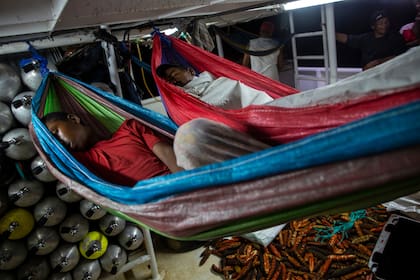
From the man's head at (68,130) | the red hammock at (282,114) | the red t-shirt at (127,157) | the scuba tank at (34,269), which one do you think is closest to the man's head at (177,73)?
the red hammock at (282,114)

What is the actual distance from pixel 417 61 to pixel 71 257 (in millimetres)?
1957

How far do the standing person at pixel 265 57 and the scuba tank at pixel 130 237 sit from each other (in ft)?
7.91

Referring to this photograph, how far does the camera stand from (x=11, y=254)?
162 cm

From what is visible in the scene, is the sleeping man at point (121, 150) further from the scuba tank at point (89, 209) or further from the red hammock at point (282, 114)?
the scuba tank at point (89, 209)

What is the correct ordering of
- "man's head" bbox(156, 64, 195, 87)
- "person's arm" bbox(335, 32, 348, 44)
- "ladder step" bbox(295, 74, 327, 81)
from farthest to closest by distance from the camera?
1. "ladder step" bbox(295, 74, 327, 81)
2. "person's arm" bbox(335, 32, 348, 44)
3. "man's head" bbox(156, 64, 195, 87)

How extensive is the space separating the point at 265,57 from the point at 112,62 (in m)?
2.45

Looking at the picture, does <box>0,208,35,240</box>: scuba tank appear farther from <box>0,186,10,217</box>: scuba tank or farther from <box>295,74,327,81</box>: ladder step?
<box>295,74,327,81</box>: ladder step

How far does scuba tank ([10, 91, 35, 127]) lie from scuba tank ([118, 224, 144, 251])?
956 millimetres

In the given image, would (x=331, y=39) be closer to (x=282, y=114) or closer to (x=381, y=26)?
(x=381, y=26)

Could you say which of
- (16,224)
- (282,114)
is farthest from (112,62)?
(282,114)

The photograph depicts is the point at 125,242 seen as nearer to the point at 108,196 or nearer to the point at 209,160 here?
the point at 108,196

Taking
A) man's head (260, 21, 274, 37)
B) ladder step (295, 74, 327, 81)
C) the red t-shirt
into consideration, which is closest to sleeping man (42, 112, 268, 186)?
the red t-shirt

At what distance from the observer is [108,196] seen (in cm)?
93

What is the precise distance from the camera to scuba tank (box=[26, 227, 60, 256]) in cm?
167
